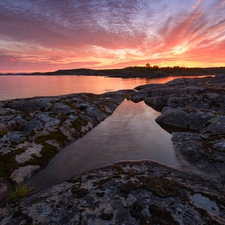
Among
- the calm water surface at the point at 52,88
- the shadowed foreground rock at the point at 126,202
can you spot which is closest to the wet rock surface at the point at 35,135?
the shadowed foreground rock at the point at 126,202

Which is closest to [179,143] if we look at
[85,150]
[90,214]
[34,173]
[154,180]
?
[154,180]

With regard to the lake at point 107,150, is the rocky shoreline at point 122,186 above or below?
above

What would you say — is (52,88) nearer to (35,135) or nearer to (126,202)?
(35,135)

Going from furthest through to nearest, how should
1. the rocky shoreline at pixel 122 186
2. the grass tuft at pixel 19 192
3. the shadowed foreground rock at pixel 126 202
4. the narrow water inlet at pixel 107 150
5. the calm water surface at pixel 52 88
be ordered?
the calm water surface at pixel 52 88 < the narrow water inlet at pixel 107 150 < the grass tuft at pixel 19 192 < the rocky shoreline at pixel 122 186 < the shadowed foreground rock at pixel 126 202

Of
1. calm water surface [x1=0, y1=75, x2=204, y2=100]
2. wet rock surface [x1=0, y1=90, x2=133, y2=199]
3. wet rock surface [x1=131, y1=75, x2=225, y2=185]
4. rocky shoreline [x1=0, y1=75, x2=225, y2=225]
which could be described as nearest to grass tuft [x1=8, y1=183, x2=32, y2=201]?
rocky shoreline [x1=0, y1=75, x2=225, y2=225]

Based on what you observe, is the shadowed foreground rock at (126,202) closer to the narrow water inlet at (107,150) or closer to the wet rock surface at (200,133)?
the narrow water inlet at (107,150)

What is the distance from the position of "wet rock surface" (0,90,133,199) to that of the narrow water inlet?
73 centimetres

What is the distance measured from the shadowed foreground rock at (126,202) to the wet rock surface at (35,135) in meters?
2.89

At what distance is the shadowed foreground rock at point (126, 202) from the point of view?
17.6 ft

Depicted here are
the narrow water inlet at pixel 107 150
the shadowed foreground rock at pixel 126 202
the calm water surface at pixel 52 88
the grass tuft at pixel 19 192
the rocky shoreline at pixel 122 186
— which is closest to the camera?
the shadowed foreground rock at pixel 126 202

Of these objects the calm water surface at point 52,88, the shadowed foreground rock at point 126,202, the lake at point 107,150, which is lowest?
the lake at point 107,150

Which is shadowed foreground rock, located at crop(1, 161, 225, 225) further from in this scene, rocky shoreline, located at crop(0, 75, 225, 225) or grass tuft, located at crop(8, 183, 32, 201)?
grass tuft, located at crop(8, 183, 32, 201)

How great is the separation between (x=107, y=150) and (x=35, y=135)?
595 cm

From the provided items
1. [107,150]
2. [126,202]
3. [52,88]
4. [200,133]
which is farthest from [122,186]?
[52,88]
